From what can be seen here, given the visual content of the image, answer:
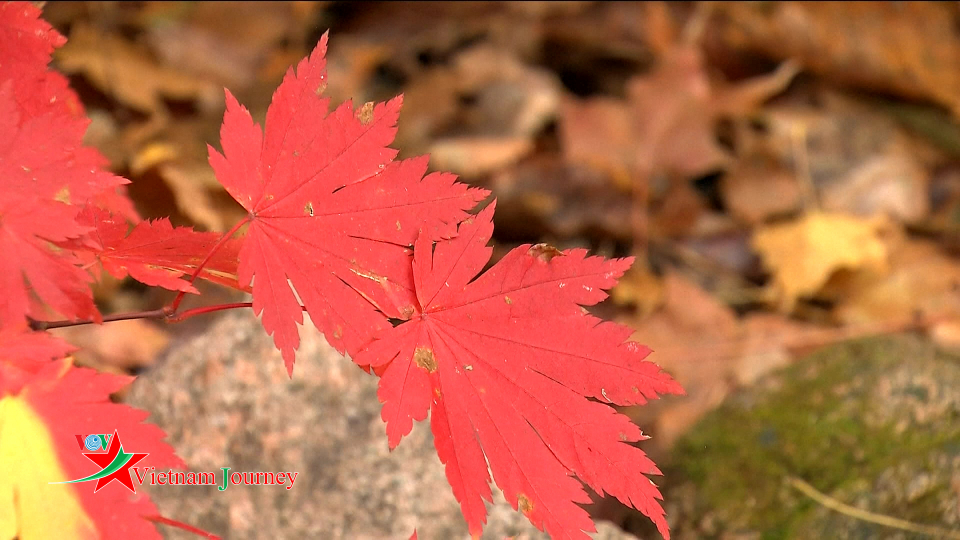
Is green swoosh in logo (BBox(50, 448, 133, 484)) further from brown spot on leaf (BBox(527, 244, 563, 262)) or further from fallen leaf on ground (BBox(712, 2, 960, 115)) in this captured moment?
fallen leaf on ground (BBox(712, 2, 960, 115))

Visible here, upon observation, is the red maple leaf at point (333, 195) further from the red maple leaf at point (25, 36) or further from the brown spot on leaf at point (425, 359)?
the red maple leaf at point (25, 36)

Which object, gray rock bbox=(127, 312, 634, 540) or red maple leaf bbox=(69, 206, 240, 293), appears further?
gray rock bbox=(127, 312, 634, 540)

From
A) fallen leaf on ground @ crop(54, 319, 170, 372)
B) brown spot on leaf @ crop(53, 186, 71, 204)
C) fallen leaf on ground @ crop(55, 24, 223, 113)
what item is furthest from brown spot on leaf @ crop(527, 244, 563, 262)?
fallen leaf on ground @ crop(55, 24, 223, 113)

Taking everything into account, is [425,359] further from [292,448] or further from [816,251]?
[816,251]

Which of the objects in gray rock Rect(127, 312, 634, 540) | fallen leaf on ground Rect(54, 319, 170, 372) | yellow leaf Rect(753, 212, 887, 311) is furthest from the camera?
yellow leaf Rect(753, 212, 887, 311)

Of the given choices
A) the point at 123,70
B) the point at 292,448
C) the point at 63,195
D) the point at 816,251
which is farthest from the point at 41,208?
the point at 816,251

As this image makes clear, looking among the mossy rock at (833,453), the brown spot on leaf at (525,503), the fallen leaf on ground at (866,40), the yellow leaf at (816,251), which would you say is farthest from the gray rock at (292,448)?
the fallen leaf on ground at (866,40)
